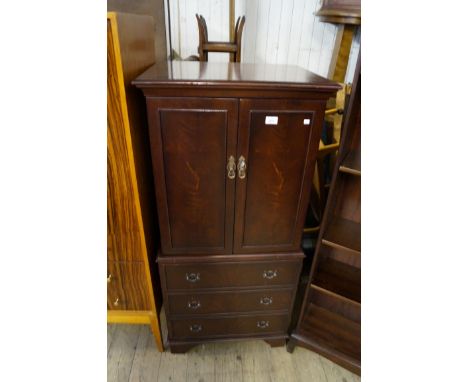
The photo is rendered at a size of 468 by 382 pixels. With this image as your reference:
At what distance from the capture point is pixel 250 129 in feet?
3.21

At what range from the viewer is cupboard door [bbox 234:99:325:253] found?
969 mm

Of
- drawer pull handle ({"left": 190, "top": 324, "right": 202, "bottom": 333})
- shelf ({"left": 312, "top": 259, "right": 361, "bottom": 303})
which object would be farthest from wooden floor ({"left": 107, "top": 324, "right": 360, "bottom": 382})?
shelf ({"left": 312, "top": 259, "right": 361, "bottom": 303})

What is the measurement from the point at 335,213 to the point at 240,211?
1.70 feet

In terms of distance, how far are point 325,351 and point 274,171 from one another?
97cm

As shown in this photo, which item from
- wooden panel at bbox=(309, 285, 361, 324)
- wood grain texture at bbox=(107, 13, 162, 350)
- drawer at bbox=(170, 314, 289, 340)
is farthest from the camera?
wooden panel at bbox=(309, 285, 361, 324)

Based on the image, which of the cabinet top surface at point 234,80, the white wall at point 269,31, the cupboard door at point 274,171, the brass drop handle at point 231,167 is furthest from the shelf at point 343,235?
the white wall at point 269,31

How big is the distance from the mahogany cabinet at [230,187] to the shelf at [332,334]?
0.15m

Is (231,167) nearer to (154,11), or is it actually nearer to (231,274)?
(231,274)

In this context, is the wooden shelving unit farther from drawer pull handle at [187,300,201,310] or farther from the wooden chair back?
the wooden chair back

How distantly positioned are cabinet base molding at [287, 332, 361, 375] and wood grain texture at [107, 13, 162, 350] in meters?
0.72

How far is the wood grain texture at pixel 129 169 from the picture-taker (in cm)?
87

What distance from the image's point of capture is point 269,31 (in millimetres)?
1718
